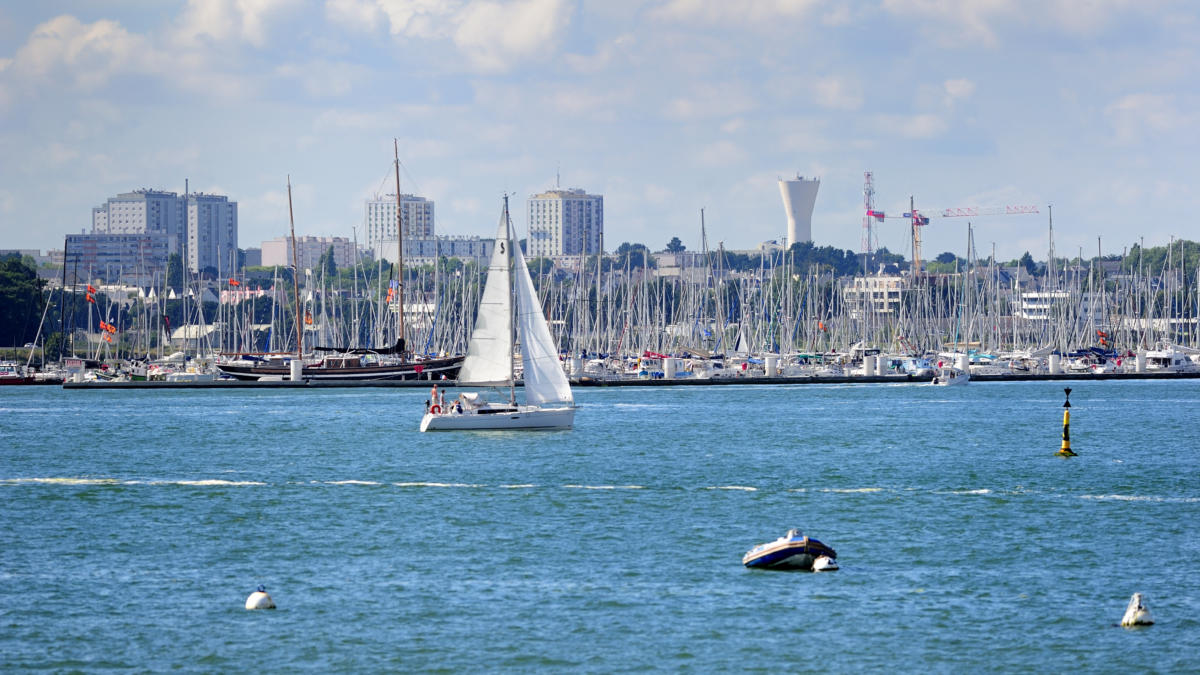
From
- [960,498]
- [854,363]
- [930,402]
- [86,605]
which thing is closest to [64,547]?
[86,605]

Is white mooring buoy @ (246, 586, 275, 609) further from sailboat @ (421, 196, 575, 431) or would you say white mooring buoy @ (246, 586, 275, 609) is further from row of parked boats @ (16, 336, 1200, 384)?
row of parked boats @ (16, 336, 1200, 384)

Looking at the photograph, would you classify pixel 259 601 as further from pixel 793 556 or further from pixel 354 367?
pixel 354 367

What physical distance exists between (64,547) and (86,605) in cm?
972

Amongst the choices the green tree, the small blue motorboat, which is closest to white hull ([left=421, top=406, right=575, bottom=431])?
the small blue motorboat

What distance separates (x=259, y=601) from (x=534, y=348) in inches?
1605

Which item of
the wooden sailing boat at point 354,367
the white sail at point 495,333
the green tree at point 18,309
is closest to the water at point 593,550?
the white sail at point 495,333

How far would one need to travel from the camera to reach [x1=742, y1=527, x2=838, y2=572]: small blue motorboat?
4216 centimetres

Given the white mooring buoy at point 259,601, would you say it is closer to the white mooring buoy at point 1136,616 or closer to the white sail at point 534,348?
the white mooring buoy at point 1136,616

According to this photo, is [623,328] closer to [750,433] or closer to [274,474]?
[750,433]

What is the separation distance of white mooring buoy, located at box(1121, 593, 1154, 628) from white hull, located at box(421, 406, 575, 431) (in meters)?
46.5

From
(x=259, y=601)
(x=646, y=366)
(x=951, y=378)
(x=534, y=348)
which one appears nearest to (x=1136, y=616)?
(x=259, y=601)

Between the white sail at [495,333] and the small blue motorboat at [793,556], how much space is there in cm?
3862

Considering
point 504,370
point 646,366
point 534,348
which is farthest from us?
point 646,366

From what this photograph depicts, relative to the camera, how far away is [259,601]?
3781cm
